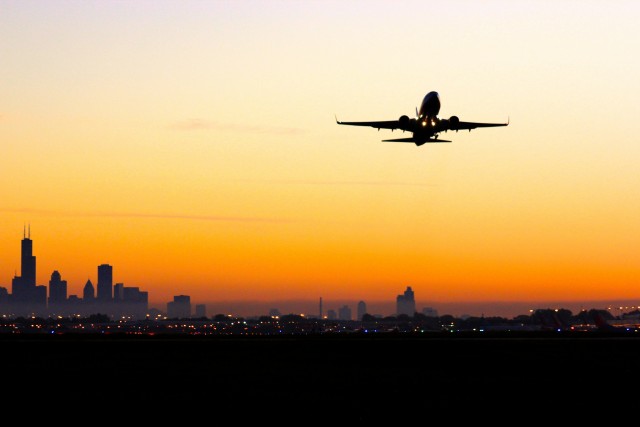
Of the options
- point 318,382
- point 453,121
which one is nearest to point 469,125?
point 453,121

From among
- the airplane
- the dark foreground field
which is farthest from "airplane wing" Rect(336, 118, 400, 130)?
the dark foreground field

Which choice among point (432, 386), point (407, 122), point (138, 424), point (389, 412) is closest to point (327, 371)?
point (432, 386)

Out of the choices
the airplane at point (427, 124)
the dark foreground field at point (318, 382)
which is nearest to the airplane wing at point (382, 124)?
the airplane at point (427, 124)

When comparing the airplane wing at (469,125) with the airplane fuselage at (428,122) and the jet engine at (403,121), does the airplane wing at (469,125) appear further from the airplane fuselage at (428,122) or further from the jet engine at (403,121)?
the jet engine at (403,121)

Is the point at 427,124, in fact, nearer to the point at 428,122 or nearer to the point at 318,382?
the point at 428,122

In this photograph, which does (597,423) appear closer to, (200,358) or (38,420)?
(38,420)
